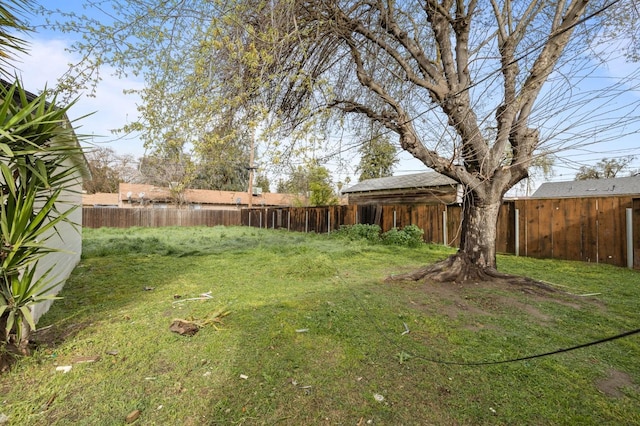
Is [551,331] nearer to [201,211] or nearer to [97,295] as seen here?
[97,295]

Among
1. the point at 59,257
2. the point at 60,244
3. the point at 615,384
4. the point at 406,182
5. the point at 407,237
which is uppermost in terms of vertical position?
the point at 406,182

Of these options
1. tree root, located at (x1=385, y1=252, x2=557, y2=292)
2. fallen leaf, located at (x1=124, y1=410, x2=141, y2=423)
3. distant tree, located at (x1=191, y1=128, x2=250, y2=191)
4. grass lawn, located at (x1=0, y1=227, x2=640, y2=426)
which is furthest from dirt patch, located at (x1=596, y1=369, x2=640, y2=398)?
distant tree, located at (x1=191, y1=128, x2=250, y2=191)

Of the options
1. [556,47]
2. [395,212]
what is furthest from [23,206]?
[395,212]

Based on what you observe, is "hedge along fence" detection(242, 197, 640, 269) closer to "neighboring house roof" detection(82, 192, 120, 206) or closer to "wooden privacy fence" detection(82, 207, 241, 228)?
"wooden privacy fence" detection(82, 207, 241, 228)

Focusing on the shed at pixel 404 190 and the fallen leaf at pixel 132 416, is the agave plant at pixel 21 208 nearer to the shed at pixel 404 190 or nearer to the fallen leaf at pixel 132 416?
the fallen leaf at pixel 132 416

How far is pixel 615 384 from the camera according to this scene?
191cm

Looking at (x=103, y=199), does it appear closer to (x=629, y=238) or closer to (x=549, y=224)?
(x=549, y=224)

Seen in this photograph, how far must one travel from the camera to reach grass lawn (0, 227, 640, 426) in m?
1.64

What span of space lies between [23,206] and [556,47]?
6.10 metres

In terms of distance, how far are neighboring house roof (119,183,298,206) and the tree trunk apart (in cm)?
1616

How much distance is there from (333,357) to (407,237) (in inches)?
291

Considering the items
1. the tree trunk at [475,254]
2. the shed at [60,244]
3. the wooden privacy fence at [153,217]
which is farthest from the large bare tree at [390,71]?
the wooden privacy fence at [153,217]

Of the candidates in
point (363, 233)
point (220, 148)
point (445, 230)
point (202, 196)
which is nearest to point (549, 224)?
point (445, 230)

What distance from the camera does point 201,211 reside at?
806 inches
